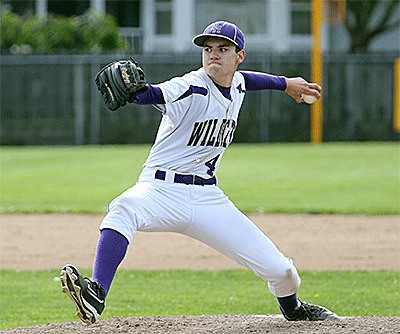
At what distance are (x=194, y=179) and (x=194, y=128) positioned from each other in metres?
0.29

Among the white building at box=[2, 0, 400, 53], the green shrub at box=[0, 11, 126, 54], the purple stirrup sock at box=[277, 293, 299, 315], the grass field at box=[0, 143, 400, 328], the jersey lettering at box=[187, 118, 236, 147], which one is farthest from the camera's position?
the white building at box=[2, 0, 400, 53]

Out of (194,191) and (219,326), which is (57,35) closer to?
(219,326)

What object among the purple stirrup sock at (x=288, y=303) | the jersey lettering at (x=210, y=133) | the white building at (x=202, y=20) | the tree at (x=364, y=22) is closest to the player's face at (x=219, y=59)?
the jersey lettering at (x=210, y=133)

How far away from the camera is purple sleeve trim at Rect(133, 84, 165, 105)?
196 inches

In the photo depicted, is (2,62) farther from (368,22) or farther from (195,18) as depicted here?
(368,22)

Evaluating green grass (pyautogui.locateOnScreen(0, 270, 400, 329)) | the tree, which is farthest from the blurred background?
green grass (pyautogui.locateOnScreen(0, 270, 400, 329))

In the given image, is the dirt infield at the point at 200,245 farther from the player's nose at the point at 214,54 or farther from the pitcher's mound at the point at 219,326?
the player's nose at the point at 214,54

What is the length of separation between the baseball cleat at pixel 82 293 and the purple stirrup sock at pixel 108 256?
97mm

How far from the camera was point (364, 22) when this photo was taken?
3200 cm

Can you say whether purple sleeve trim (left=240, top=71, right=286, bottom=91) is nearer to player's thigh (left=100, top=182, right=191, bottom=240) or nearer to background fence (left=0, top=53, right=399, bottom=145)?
player's thigh (left=100, top=182, right=191, bottom=240)

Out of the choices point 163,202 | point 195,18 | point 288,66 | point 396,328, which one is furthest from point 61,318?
point 195,18

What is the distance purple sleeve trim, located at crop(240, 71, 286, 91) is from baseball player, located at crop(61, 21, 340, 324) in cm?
27

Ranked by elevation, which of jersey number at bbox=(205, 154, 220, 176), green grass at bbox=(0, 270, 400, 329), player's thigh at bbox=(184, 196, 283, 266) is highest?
jersey number at bbox=(205, 154, 220, 176)

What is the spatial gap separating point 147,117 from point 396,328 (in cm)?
2057
